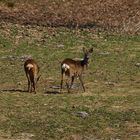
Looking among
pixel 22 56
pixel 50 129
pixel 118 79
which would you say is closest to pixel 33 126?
pixel 50 129

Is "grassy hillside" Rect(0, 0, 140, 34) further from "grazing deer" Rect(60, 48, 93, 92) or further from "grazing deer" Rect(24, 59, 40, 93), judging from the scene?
"grazing deer" Rect(24, 59, 40, 93)

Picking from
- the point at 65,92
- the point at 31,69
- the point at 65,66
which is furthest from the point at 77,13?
the point at 31,69

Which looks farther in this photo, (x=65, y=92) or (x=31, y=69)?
(x=65, y=92)

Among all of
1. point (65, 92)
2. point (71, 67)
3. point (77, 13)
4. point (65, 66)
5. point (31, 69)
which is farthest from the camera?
point (77, 13)

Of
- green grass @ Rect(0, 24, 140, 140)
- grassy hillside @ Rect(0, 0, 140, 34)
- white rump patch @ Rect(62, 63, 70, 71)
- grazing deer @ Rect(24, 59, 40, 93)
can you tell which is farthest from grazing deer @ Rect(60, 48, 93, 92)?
grassy hillside @ Rect(0, 0, 140, 34)

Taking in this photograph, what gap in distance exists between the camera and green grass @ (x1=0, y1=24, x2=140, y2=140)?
1642 centimetres

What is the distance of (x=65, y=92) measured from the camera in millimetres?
21281

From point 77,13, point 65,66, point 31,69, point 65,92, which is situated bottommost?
point 65,92

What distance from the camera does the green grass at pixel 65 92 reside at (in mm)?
16422

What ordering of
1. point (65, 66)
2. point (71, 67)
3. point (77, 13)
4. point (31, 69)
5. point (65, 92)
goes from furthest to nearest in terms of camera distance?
point (77, 13) < point (65, 92) < point (71, 67) < point (65, 66) < point (31, 69)

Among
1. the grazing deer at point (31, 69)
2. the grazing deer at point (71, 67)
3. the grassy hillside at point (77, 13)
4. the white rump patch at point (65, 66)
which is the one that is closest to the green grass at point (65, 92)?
the grazing deer at point (31, 69)

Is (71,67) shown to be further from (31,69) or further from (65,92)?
(31,69)

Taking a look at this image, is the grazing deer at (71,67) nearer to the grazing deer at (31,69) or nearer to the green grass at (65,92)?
the green grass at (65,92)

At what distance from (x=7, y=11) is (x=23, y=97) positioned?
20836 millimetres
